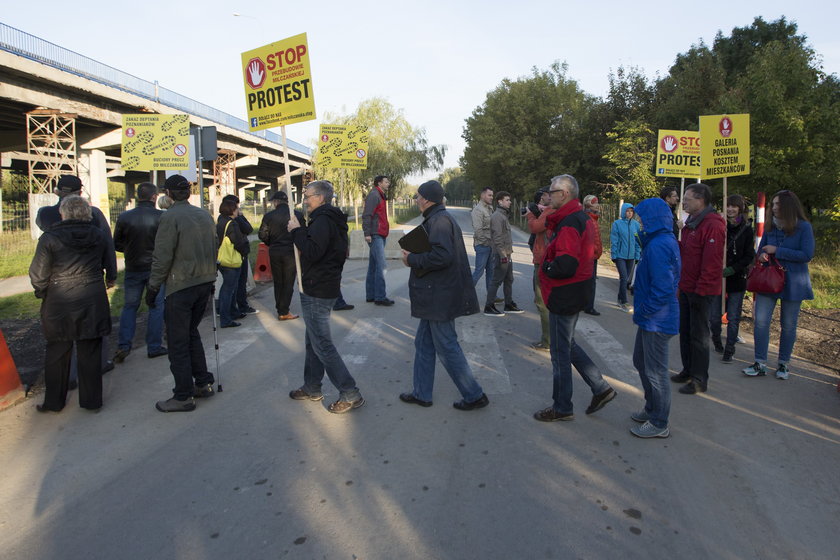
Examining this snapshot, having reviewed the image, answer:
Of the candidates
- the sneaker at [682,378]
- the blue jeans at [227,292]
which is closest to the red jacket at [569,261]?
the sneaker at [682,378]

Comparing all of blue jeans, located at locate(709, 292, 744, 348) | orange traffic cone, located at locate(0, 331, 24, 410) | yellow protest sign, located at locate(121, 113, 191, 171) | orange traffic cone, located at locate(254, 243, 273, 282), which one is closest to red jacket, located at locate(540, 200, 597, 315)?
blue jeans, located at locate(709, 292, 744, 348)

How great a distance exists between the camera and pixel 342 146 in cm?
1611

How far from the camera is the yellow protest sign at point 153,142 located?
33.5 feet

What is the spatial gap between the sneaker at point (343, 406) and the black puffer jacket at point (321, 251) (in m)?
0.92

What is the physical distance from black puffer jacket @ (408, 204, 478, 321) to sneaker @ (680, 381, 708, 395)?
7.38 ft

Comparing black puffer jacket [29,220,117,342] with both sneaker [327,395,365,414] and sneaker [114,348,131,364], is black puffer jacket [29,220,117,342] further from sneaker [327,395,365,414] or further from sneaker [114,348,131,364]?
sneaker [327,395,365,414]

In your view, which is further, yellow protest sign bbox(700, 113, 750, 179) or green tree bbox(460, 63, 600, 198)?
green tree bbox(460, 63, 600, 198)

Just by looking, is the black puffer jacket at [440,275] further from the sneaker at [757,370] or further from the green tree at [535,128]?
the green tree at [535,128]

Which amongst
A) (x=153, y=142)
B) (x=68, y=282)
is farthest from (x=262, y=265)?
(x=68, y=282)

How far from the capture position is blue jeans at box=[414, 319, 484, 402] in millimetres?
4641

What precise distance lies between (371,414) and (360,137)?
12.8m

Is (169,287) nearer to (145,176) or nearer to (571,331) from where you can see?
(571,331)

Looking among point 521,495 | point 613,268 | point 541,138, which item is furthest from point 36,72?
point 541,138

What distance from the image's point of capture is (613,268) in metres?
14.8
